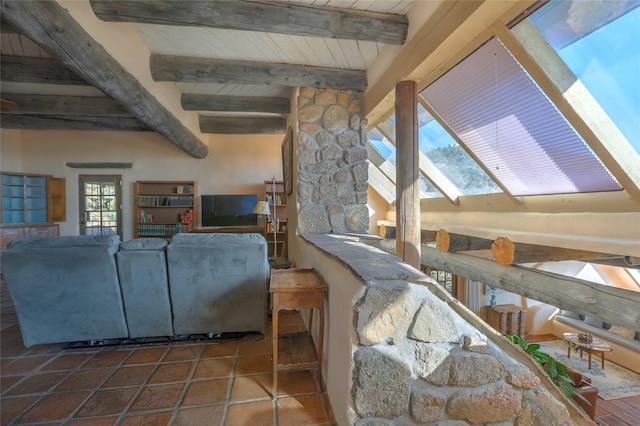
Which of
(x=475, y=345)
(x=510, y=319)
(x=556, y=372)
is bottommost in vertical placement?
(x=510, y=319)

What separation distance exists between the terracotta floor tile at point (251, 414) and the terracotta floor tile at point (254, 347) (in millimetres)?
501

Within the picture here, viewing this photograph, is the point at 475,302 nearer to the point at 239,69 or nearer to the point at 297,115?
the point at 297,115

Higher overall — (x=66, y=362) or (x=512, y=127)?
(x=512, y=127)

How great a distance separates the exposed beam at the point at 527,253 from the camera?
7.61ft

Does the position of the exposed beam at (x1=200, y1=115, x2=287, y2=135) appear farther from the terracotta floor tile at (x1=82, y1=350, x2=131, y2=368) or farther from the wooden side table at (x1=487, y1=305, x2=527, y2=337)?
the wooden side table at (x1=487, y1=305, x2=527, y2=337)

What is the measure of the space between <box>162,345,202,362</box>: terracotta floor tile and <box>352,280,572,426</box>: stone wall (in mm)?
1402

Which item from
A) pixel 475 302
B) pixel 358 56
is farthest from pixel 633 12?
pixel 475 302

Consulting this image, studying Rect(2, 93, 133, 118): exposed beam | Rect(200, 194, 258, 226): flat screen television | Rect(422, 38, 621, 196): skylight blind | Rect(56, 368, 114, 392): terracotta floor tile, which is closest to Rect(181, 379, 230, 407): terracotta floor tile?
Rect(56, 368, 114, 392): terracotta floor tile

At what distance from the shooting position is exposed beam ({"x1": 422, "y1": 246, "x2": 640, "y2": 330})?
195cm

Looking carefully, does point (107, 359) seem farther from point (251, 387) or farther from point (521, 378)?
point (521, 378)

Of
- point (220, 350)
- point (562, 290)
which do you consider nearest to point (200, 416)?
point (220, 350)

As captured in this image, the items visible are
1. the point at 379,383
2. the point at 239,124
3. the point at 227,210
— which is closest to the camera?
the point at 379,383

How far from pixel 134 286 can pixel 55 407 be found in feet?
2.40

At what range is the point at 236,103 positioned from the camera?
371 cm
